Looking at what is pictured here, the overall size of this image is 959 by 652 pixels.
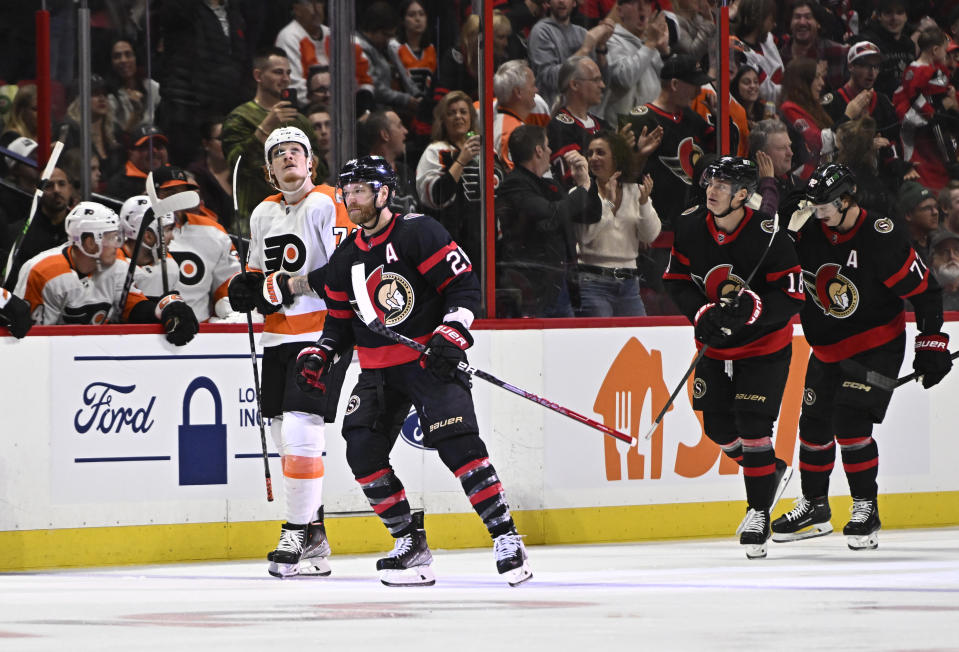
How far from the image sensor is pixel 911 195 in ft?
26.5

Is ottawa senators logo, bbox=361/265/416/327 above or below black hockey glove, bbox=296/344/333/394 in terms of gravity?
above

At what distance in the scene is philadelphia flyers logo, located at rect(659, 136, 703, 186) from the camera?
7.47m

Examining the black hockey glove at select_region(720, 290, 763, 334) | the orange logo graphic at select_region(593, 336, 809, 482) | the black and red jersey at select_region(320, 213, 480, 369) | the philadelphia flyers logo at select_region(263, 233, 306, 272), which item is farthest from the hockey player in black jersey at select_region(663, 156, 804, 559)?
the philadelphia flyers logo at select_region(263, 233, 306, 272)

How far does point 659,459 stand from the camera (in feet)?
22.8

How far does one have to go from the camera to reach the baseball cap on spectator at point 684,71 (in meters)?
7.52

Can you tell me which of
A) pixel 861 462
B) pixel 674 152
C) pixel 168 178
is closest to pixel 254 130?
pixel 168 178

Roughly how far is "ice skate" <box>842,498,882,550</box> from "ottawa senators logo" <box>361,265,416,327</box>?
6.87 ft

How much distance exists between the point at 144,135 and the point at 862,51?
11.6 ft

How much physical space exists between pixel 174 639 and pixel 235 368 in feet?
8.05

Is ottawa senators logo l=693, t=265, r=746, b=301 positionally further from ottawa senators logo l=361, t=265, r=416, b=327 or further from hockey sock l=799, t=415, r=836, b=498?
ottawa senators logo l=361, t=265, r=416, b=327

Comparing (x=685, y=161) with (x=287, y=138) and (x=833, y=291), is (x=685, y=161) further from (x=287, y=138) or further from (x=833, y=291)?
(x=287, y=138)

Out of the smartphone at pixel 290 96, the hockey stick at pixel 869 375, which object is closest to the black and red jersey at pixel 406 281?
the hockey stick at pixel 869 375

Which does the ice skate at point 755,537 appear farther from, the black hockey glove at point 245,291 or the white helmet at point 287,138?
the white helmet at point 287,138

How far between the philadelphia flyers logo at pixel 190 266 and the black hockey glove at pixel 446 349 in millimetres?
2056
